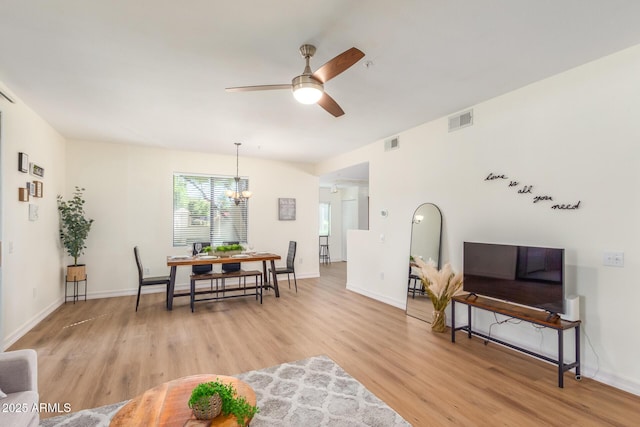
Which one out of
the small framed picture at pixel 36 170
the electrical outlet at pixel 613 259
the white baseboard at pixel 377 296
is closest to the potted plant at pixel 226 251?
the white baseboard at pixel 377 296

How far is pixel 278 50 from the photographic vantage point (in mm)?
2518

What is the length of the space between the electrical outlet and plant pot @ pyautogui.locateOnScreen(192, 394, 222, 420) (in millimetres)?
3244

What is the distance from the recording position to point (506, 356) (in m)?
3.12

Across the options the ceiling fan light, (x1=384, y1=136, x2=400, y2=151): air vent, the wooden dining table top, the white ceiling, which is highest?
the white ceiling

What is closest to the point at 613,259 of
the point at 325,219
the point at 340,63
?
the point at 340,63

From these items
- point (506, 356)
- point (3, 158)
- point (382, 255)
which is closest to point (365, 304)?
point (382, 255)

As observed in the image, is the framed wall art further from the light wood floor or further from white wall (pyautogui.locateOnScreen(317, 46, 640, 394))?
white wall (pyautogui.locateOnScreen(317, 46, 640, 394))

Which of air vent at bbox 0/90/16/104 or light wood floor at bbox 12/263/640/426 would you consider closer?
light wood floor at bbox 12/263/640/426

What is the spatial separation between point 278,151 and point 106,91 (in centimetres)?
321

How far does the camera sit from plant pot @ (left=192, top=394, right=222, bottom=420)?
57.4 inches

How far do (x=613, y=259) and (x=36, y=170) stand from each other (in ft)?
21.2

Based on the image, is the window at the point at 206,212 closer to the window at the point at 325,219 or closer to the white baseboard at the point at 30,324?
the white baseboard at the point at 30,324

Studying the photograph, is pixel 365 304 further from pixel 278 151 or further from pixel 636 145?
pixel 636 145

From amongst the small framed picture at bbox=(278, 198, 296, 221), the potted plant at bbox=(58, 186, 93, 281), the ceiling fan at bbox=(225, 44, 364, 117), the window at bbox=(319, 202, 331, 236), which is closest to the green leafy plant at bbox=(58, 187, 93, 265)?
the potted plant at bbox=(58, 186, 93, 281)
